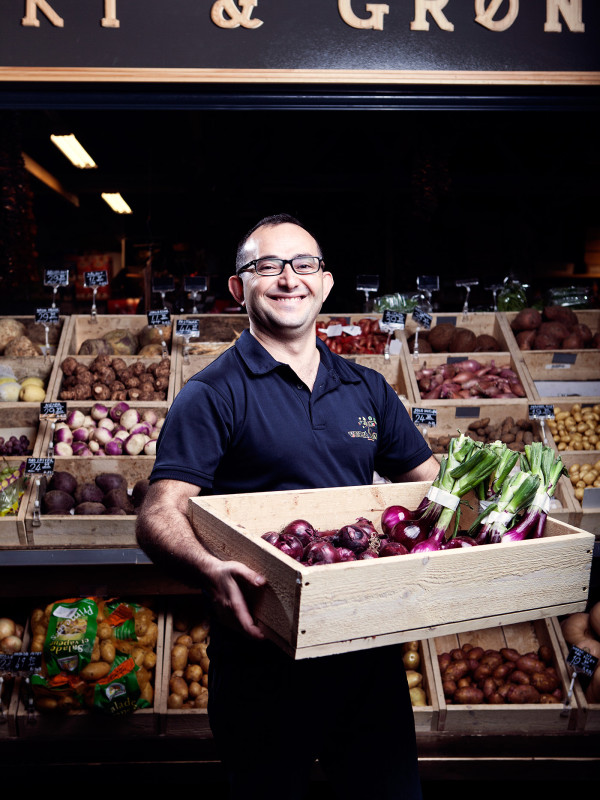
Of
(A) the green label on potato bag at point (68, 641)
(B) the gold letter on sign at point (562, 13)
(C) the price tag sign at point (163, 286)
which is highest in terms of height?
(B) the gold letter on sign at point (562, 13)

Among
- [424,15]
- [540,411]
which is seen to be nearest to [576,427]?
[540,411]

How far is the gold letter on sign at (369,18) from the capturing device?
3092 millimetres

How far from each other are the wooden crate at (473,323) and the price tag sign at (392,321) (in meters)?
0.41

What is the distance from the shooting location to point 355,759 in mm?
1857

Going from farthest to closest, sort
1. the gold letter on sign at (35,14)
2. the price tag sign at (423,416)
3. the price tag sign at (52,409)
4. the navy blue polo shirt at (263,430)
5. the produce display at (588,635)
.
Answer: the price tag sign at (52,409) < the price tag sign at (423,416) < the produce display at (588,635) < the gold letter on sign at (35,14) < the navy blue polo shirt at (263,430)

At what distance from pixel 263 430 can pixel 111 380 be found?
2.29 metres

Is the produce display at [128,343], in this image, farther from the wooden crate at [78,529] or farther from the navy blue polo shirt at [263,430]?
the navy blue polo shirt at [263,430]

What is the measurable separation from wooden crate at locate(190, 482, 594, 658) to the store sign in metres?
2.16

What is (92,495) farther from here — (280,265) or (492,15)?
(492,15)

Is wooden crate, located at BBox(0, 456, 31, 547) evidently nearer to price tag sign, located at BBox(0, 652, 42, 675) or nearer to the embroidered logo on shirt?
price tag sign, located at BBox(0, 652, 42, 675)

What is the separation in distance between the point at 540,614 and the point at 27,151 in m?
8.80

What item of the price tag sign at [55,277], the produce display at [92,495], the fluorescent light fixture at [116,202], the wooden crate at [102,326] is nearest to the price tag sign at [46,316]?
the price tag sign at [55,277]

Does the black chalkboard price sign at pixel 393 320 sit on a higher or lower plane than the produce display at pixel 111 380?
higher

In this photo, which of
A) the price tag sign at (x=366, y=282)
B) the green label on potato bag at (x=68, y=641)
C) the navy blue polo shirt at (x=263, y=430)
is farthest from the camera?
the price tag sign at (x=366, y=282)
